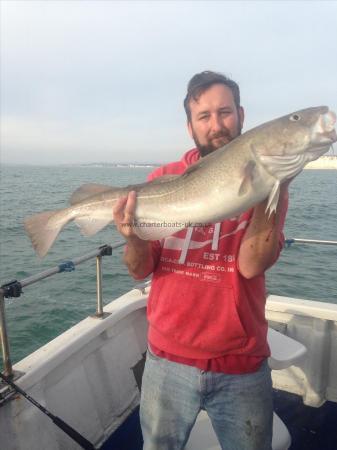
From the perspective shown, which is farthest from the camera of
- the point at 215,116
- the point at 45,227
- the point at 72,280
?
the point at 72,280

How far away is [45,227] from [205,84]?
76.1 inches

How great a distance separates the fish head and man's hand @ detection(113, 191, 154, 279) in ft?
3.46

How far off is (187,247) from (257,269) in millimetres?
548

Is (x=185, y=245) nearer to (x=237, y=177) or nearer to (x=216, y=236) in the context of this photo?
(x=216, y=236)

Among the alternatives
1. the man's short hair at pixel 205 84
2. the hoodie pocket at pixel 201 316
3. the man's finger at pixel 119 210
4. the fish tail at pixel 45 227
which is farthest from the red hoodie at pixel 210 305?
the fish tail at pixel 45 227

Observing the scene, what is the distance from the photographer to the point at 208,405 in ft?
8.59

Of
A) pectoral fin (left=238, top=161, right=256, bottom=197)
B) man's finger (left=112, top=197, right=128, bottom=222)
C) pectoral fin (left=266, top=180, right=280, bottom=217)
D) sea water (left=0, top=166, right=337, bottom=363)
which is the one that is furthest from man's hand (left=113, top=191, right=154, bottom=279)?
sea water (left=0, top=166, right=337, bottom=363)

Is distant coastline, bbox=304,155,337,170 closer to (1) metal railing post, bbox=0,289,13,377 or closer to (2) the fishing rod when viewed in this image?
(1) metal railing post, bbox=0,289,13,377

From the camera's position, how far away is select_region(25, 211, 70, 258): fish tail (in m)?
3.53

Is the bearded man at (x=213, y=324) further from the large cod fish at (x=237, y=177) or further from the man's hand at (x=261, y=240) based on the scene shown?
the large cod fish at (x=237, y=177)

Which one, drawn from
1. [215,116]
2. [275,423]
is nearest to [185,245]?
[215,116]

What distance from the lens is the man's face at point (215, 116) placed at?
2.91 meters

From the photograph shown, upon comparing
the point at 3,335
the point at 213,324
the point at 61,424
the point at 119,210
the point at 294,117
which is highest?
the point at 294,117

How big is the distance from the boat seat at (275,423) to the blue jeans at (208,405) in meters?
0.86
